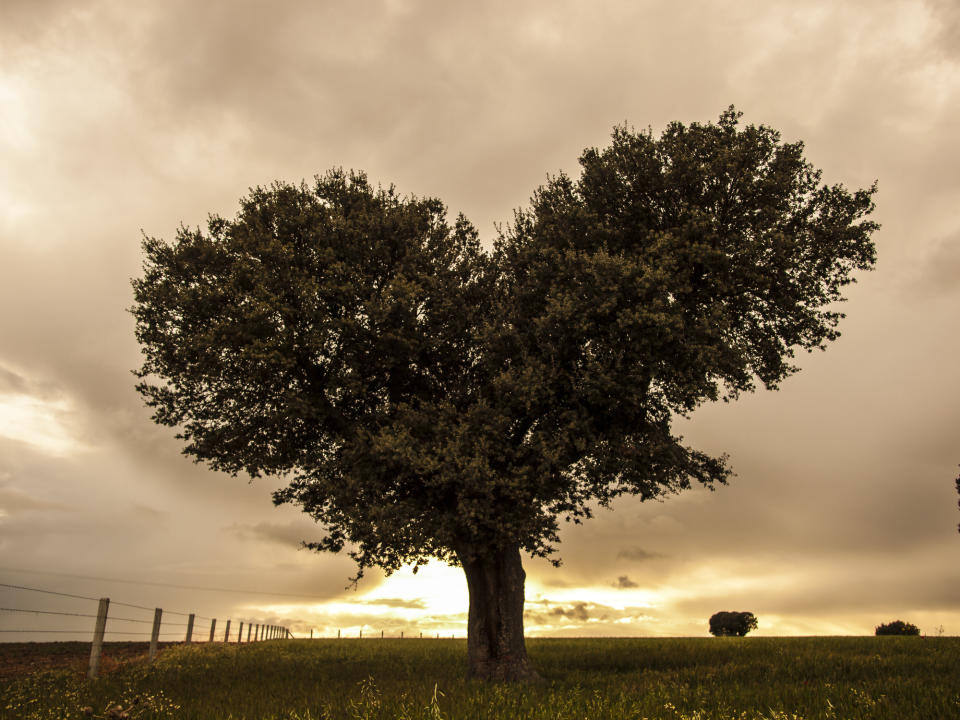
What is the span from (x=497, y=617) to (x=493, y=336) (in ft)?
30.1

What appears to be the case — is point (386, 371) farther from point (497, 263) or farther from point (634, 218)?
point (634, 218)

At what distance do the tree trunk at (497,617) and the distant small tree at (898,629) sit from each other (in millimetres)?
32489

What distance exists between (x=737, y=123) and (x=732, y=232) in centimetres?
441

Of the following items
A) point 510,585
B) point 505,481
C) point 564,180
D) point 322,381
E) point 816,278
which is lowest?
point 510,585

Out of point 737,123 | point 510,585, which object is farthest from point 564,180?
point 510,585

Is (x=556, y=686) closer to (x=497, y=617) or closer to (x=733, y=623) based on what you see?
(x=497, y=617)

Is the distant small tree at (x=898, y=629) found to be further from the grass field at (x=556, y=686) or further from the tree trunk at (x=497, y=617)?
the tree trunk at (x=497, y=617)

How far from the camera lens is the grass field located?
495 inches

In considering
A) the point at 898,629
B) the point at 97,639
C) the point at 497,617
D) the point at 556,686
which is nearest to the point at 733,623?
the point at 898,629

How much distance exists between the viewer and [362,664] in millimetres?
27250

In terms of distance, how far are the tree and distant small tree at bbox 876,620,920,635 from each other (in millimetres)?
26753

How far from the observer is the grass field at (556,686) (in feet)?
41.2

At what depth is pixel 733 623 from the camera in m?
49.3

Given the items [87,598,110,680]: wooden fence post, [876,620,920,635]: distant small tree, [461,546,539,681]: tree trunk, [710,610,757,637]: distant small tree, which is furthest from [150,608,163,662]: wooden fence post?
[876,620,920,635]: distant small tree
